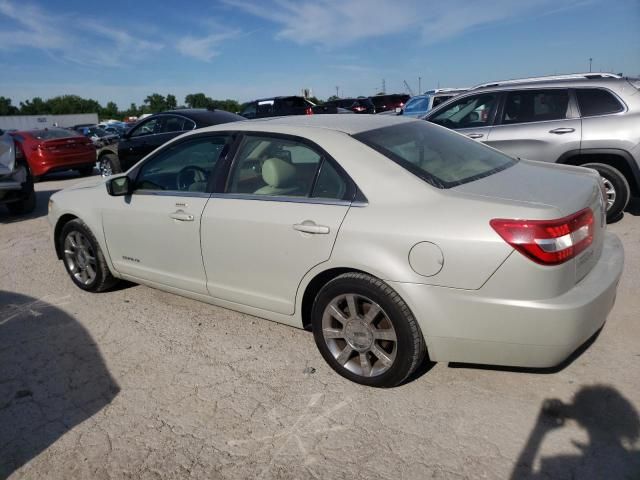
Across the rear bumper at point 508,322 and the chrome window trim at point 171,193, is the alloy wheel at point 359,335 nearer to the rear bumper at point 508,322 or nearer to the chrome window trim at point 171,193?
the rear bumper at point 508,322

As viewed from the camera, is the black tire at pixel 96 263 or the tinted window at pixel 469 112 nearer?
the black tire at pixel 96 263

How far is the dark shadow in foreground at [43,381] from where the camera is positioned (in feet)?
9.10

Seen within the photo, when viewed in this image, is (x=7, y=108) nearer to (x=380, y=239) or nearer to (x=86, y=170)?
(x=86, y=170)

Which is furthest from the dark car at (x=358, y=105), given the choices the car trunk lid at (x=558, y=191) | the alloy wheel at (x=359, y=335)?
the alloy wheel at (x=359, y=335)

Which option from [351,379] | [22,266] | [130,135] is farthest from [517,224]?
[130,135]

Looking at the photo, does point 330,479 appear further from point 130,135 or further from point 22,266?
point 130,135

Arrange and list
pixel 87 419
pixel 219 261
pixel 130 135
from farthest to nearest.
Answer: pixel 130 135 → pixel 219 261 → pixel 87 419

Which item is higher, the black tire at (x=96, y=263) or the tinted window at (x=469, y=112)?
the tinted window at (x=469, y=112)

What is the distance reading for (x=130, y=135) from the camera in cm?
1126

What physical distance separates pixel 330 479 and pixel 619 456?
1.31 metres

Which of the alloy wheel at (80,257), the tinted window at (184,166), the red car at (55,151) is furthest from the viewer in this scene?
the red car at (55,151)

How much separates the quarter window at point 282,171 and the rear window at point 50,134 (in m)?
11.2

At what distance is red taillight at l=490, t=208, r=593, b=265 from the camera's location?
241 cm

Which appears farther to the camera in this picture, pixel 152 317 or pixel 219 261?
pixel 152 317
